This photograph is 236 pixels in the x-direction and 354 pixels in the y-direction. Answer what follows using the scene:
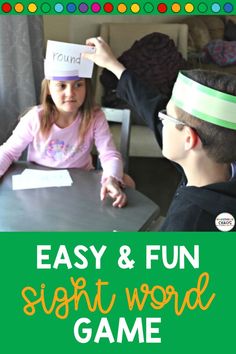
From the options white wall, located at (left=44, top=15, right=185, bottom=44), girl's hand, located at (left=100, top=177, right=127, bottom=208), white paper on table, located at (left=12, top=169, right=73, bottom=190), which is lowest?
white paper on table, located at (left=12, top=169, right=73, bottom=190)

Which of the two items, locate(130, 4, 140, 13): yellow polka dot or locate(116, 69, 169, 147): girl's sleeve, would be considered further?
locate(116, 69, 169, 147): girl's sleeve

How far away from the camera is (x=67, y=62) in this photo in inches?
60.9

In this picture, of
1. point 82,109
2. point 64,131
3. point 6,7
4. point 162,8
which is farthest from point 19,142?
point 162,8

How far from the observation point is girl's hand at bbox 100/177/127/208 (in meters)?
1.35

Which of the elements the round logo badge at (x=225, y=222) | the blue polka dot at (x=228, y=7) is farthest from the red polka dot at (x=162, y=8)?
the round logo badge at (x=225, y=222)

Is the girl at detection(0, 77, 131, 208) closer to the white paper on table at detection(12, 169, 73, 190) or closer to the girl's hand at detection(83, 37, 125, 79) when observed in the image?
the white paper on table at detection(12, 169, 73, 190)

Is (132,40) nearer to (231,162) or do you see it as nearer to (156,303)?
(231,162)

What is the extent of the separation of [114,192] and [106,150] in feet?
1.24

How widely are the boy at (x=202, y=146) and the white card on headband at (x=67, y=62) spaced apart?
522 millimetres

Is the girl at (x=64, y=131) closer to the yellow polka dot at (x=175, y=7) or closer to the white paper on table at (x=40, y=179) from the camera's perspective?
the white paper on table at (x=40, y=179)

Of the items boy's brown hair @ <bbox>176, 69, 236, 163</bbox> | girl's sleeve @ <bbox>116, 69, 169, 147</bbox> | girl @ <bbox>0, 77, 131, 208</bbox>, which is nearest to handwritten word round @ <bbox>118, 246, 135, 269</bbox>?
boy's brown hair @ <bbox>176, 69, 236, 163</bbox>

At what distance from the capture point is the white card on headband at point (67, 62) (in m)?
1.49

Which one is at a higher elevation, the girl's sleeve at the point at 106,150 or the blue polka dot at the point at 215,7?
the blue polka dot at the point at 215,7

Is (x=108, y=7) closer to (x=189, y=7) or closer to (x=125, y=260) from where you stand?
(x=189, y=7)
